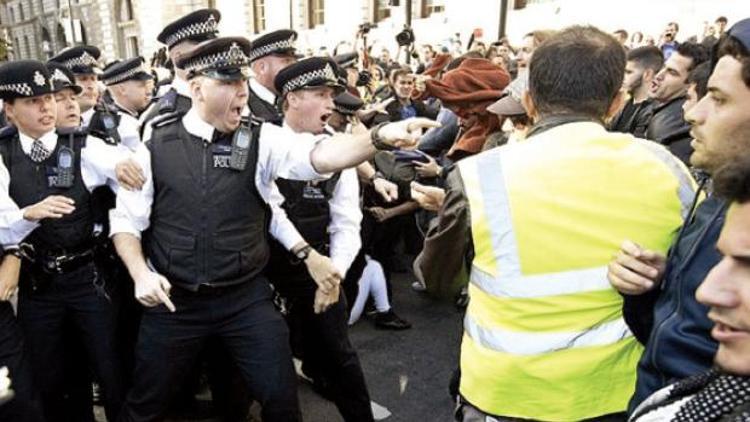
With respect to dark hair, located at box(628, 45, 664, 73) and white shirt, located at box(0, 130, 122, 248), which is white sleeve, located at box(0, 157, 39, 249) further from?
dark hair, located at box(628, 45, 664, 73)

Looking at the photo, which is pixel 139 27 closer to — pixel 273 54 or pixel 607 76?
pixel 273 54

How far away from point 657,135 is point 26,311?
142 inches

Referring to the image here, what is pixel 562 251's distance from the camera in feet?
4.94

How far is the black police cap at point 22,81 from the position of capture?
2.74 m

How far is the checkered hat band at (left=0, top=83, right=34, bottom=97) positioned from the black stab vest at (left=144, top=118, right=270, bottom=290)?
Result: 80 centimetres

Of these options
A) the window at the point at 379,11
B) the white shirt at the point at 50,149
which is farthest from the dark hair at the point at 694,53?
the window at the point at 379,11

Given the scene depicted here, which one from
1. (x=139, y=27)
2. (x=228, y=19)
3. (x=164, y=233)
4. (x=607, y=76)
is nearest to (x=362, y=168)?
(x=164, y=233)

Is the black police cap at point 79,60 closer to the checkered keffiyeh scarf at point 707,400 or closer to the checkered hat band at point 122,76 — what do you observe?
the checkered hat band at point 122,76

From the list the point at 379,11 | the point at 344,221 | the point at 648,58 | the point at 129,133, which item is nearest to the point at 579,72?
the point at 344,221

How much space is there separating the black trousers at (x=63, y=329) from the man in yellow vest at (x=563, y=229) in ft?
6.37

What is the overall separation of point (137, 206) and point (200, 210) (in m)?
0.30

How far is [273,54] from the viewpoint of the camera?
3938 mm

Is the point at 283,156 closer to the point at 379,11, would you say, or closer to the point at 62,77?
the point at 62,77

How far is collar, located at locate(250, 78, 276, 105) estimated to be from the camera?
12.4 feet
